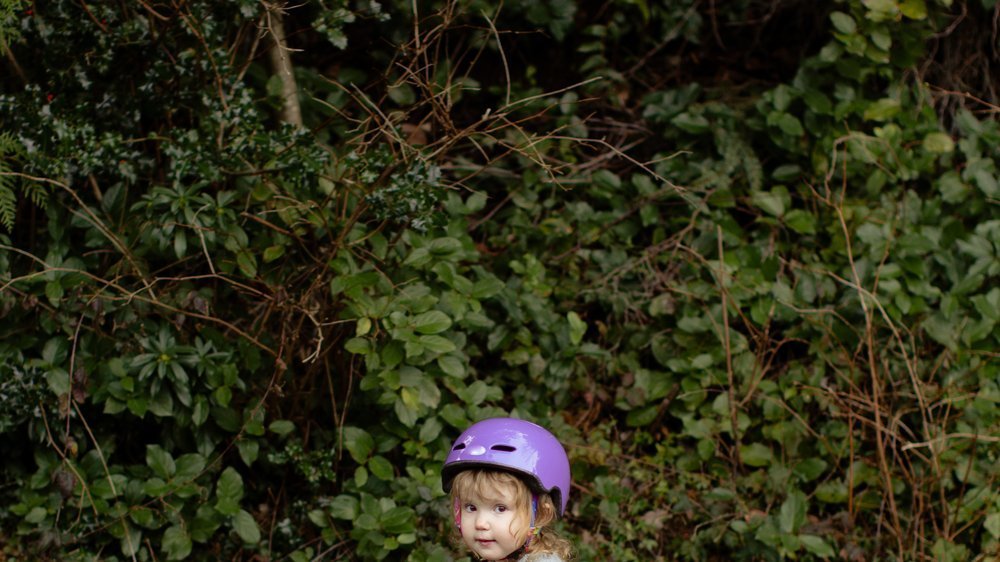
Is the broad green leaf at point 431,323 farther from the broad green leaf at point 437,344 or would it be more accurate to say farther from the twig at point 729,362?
the twig at point 729,362

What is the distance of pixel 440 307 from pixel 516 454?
4.86 ft

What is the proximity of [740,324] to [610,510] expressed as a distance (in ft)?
4.24

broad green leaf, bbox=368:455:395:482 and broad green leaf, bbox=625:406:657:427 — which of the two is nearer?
broad green leaf, bbox=368:455:395:482

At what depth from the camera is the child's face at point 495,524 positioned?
3.05 m

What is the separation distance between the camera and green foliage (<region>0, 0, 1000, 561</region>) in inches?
164

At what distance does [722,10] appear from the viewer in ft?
21.0

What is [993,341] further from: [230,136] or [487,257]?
[230,136]

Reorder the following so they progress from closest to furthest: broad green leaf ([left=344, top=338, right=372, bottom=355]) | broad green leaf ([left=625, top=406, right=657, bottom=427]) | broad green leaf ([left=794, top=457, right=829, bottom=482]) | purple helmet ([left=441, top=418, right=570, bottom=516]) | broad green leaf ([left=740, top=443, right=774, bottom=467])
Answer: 1. purple helmet ([left=441, top=418, right=570, bottom=516])
2. broad green leaf ([left=344, top=338, right=372, bottom=355])
3. broad green leaf ([left=794, top=457, right=829, bottom=482])
4. broad green leaf ([left=740, top=443, right=774, bottom=467])
5. broad green leaf ([left=625, top=406, right=657, bottom=427])

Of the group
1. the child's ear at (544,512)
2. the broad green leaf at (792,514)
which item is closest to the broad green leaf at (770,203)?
the broad green leaf at (792,514)

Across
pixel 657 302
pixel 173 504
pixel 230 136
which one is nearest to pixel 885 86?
pixel 657 302

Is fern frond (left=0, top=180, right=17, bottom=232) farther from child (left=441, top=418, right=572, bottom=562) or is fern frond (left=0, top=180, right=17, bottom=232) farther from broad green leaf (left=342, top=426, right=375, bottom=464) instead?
child (left=441, top=418, right=572, bottom=562)

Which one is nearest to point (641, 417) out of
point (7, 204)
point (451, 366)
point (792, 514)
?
point (792, 514)

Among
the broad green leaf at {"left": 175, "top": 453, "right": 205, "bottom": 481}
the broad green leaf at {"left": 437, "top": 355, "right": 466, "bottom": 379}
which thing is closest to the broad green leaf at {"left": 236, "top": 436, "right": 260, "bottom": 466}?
the broad green leaf at {"left": 175, "top": 453, "right": 205, "bottom": 481}

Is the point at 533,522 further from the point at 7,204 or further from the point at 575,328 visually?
the point at 7,204
